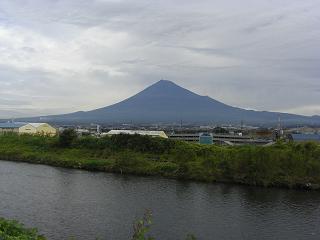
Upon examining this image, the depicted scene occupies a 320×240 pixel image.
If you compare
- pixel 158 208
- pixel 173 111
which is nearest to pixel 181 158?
pixel 158 208

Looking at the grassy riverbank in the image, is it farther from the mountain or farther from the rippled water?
the mountain

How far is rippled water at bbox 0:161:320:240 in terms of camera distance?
1088 centimetres

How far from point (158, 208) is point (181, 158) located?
9761 millimetres

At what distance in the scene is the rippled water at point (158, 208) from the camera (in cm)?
1088

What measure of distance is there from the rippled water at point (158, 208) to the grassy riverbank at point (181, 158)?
5.34 ft

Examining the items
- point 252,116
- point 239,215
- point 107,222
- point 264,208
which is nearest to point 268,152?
point 264,208

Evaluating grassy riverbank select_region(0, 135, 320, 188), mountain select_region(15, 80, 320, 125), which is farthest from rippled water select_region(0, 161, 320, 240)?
mountain select_region(15, 80, 320, 125)

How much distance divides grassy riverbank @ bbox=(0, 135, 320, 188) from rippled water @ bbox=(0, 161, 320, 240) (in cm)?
163

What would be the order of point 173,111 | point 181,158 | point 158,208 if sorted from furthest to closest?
1. point 173,111
2. point 181,158
3. point 158,208

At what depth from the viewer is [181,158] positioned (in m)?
23.0

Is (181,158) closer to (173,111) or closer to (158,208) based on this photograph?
(158,208)

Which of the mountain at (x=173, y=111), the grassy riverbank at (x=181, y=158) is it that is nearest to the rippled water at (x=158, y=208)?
the grassy riverbank at (x=181, y=158)

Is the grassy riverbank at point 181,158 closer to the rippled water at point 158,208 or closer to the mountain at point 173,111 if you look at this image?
the rippled water at point 158,208

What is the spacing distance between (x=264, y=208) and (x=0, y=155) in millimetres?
20597
